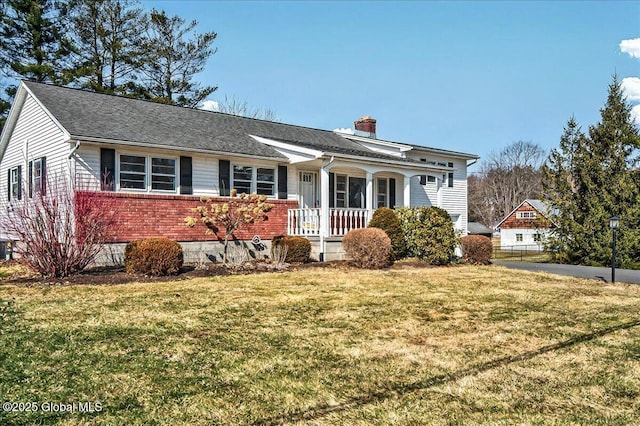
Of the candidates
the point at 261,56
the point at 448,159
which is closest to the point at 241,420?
→ the point at 261,56

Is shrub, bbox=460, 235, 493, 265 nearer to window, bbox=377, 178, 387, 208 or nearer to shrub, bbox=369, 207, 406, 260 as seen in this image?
shrub, bbox=369, 207, 406, 260

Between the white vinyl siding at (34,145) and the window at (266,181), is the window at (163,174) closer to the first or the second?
the white vinyl siding at (34,145)

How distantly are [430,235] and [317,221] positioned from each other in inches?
146

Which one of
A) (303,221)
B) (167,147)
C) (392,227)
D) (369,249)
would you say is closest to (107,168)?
(167,147)

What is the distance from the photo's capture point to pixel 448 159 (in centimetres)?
2511

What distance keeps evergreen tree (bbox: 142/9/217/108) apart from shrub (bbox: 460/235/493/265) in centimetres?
2148

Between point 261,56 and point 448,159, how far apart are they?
11.7 m

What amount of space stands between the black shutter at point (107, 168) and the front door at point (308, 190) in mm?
6537

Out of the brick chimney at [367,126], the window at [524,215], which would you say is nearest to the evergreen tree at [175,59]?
the brick chimney at [367,126]

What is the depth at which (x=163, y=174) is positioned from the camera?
13086 millimetres

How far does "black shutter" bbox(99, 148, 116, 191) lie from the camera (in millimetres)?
11945

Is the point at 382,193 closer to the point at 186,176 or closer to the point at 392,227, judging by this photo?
the point at 392,227

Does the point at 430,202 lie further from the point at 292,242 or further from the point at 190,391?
the point at 190,391

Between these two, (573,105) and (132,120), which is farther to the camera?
(573,105)
